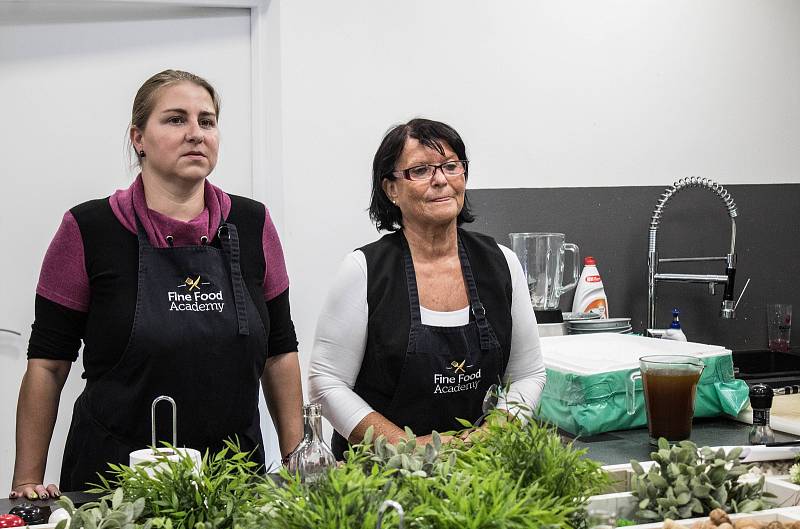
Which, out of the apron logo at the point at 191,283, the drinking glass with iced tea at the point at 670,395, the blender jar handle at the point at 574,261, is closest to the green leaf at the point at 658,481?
the drinking glass with iced tea at the point at 670,395

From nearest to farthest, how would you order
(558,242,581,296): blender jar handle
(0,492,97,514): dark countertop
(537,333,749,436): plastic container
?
(0,492,97,514): dark countertop, (537,333,749,436): plastic container, (558,242,581,296): blender jar handle

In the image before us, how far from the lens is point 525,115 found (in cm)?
329

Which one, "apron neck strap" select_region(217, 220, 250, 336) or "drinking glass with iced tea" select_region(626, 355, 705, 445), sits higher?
"apron neck strap" select_region(217, 220, 250, 336)

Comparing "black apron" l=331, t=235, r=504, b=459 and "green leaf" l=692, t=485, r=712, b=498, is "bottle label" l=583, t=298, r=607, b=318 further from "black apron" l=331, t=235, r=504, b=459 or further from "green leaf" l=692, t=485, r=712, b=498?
"green leaf" l=692, t=485, r=712, b=498

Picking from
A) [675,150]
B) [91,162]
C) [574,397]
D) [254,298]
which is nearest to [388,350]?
[254,298]

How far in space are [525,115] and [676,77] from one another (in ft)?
2.13

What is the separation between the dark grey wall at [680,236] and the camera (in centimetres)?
330

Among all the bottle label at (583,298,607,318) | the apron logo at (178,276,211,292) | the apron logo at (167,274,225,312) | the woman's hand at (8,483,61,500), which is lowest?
the woman's hand at (8,483,61,500)

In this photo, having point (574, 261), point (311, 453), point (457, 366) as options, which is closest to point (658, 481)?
point (311, 453)

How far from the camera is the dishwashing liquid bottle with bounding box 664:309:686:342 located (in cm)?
299

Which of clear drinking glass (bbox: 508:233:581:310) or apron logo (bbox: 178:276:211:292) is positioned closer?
apron logo (bbox: 178:276:211:292)

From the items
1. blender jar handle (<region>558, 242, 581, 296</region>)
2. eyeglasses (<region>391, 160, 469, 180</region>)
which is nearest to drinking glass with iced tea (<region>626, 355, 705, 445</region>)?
eyeglasses (<region>391, 160, 469, 180</region>)

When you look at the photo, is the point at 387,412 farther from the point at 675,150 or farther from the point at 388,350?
the point at 675,150

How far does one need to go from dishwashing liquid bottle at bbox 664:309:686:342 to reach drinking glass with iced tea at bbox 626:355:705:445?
38.8 inches
